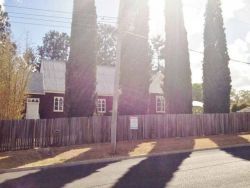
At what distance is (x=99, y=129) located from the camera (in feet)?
74.2

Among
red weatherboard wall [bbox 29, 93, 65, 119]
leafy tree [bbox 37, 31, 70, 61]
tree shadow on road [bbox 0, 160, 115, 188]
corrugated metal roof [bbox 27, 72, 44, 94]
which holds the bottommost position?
tree shadow on road [bbox 0, 160, 115, 188]

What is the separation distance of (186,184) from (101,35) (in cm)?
6418

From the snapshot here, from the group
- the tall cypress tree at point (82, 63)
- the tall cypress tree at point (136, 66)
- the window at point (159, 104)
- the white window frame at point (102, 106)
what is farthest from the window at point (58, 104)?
the window at point (159, 104)

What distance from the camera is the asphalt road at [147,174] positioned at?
35.6 ft

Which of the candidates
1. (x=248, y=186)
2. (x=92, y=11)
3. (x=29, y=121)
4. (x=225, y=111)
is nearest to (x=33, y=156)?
(x=29, y=121)

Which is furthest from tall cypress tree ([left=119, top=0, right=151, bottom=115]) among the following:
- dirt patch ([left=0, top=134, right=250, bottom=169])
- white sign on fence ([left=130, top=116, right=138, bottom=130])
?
dirt patch ([left=0, top=134, right=250, bottom=169])

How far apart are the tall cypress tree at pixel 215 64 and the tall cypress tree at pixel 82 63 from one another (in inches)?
496

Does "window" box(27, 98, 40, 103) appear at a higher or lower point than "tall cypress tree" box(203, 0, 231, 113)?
lower

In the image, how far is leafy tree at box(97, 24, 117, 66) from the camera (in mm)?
70688

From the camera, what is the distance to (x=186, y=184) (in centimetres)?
1055

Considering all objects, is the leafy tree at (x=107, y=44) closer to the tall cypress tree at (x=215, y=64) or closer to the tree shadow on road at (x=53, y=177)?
the tall cypress tree at (x=215, y=64)

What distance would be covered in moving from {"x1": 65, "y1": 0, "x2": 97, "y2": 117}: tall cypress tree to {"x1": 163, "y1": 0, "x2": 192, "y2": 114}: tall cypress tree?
838cm

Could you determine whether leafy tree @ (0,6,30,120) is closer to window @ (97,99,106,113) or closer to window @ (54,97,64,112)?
window @ (54,97,64,112)

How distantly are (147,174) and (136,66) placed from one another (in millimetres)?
16733
